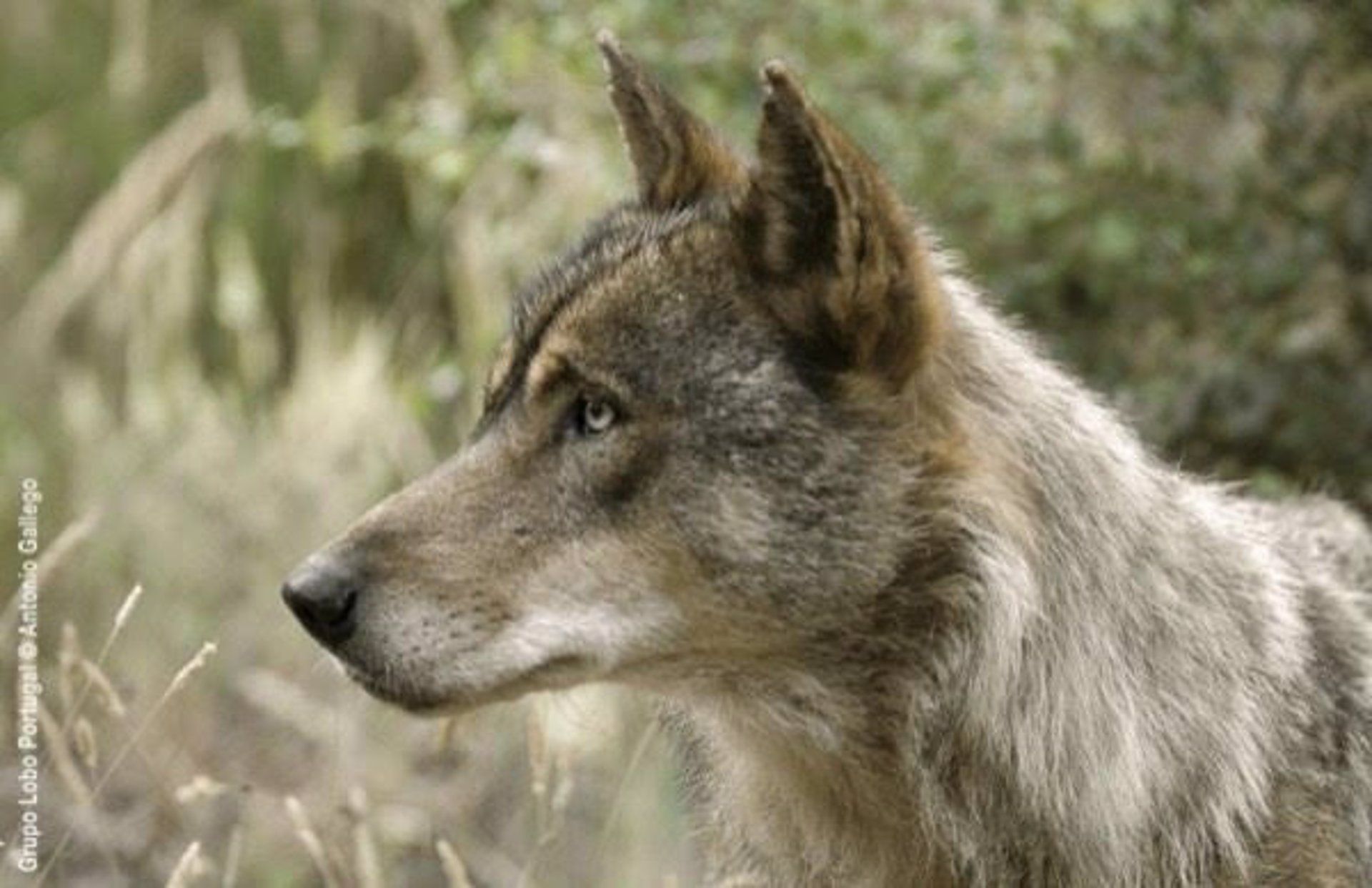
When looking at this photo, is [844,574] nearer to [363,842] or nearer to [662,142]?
[662,142]

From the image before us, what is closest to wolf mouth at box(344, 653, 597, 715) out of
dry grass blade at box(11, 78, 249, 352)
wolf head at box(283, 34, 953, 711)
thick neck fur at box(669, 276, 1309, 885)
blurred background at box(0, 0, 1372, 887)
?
wolf head at box(283, 34, 953, 711)

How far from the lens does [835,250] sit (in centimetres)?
467

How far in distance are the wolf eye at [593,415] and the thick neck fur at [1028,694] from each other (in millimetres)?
482

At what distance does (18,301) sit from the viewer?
11.4 m

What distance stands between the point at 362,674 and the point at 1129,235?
12.3 ft

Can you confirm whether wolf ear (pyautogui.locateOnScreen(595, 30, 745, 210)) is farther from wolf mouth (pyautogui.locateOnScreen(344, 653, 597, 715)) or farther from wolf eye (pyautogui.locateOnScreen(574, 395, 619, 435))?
wolf mouth (pyautogui.locateOnScreen(344, 653, 597, 715))

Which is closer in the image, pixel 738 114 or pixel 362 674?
pixel 362 674

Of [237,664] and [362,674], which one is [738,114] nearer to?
[237,664]

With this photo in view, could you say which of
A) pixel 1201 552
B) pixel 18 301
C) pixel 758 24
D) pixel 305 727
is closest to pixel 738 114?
pixel 758 24

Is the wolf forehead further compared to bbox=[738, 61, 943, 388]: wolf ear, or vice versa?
the wolf forehead

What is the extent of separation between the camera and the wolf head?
15.0ft

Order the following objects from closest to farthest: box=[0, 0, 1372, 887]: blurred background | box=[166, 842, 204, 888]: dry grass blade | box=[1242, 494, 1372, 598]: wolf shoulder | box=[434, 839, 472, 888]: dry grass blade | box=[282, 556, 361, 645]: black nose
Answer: box=[282, 556, 361, 645]: black nose, box=[166, 842, 204, 888]: dry grass blade, box=[434, 839, 472, 888]: dry grass blade, box=[1242, 494, 1372, 598]: wolf shoulder, box=[0, 0, 1372, 887]: blurred background

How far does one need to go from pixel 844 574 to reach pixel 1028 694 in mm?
378

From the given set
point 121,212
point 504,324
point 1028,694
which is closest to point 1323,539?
point 1028,694
